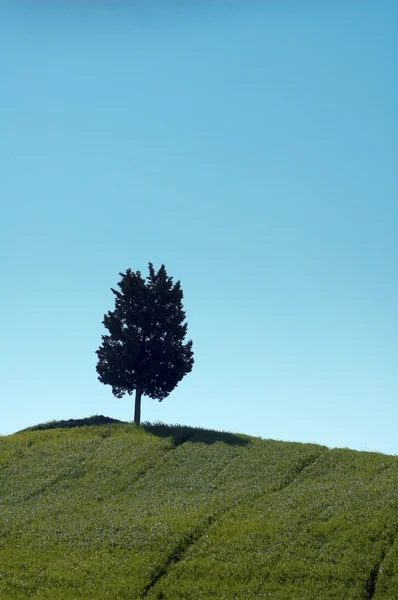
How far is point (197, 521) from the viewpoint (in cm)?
3669

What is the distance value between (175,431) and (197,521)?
22.2 meters

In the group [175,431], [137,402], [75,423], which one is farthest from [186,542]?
[75,423]

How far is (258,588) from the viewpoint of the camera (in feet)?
98.1

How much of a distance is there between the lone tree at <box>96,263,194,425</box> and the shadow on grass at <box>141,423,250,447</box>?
13.6 ft

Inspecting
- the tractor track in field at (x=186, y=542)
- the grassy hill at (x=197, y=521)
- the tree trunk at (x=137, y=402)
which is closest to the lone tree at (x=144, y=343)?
the tree trunk at (x=137, y=402)

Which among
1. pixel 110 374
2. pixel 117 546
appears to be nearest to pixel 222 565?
pixel 117 546

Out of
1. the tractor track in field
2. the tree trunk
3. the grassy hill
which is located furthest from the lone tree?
the tractor track in field

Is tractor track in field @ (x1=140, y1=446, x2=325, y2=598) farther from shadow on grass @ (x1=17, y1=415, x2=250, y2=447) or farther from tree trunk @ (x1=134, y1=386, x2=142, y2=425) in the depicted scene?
tree trunk @ (x1=134, y1=386, x2=142, y2=425)

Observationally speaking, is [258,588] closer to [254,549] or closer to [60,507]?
[254,549]

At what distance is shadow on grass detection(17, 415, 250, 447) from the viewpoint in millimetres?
55281

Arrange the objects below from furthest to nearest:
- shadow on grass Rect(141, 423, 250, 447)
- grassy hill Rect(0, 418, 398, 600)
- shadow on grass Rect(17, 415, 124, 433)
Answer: shadow on grass Rect(17, 415, 124, 433) → shadow on grass Rect(141, 423, 250, 447) → grassy hill Rect(0, 418, 398, 600)

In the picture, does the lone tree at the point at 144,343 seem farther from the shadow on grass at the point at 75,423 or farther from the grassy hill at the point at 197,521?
the grassy hill at the point at 197,521

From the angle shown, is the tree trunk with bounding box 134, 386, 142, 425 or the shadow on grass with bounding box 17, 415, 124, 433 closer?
the shadow on grass with bounding box 17, 415, 124, 433

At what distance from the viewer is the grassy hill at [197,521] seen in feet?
101
